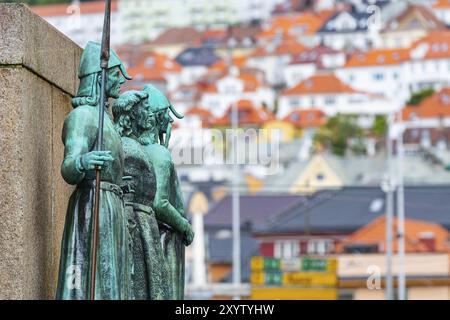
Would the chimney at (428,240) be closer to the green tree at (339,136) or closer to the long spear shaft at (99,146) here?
the green tree at (339,136)

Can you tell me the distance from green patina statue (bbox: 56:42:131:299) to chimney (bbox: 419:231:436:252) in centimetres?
8873

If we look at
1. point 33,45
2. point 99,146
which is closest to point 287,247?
point 33,45

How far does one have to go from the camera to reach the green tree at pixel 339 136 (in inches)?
7067

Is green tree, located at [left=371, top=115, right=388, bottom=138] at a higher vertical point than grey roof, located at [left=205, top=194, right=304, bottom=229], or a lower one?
higher

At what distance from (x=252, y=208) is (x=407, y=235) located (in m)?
20.6

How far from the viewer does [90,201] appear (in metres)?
12.9

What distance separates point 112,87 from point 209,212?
105m

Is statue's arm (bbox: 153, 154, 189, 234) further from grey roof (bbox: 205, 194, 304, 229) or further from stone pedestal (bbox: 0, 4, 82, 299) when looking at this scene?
grey roof (bbox: 205, 194, 304, 229)

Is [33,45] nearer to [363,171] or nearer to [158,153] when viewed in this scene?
[158,153]

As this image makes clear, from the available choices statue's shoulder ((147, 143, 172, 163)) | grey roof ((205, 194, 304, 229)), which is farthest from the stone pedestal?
grey roof ((205, 194, 304, 229))

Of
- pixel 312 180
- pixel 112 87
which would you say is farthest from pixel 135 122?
pixel 312 180

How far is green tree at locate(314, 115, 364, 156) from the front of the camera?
17950 centimetres

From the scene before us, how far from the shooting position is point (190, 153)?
504ft

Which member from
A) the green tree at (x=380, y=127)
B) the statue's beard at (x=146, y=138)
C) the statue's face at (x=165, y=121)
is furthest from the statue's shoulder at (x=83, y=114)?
the green tree at (x=380, y=127)
